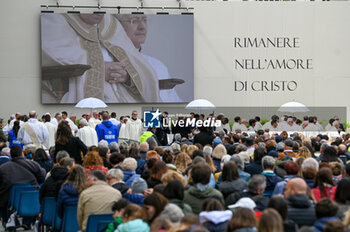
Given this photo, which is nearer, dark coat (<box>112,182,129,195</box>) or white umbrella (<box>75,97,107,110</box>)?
dark coat (<box>112,182,129,195</box>)

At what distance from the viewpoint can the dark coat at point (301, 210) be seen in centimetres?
651

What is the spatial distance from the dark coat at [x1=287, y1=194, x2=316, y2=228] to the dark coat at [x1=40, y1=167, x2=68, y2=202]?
12.8 ft

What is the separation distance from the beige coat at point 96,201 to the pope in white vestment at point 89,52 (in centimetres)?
1816

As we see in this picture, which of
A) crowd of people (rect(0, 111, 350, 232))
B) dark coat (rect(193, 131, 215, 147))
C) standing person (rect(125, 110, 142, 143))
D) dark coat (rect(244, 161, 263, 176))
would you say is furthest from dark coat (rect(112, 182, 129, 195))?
standing person (rect(125, 110, 142, 143))

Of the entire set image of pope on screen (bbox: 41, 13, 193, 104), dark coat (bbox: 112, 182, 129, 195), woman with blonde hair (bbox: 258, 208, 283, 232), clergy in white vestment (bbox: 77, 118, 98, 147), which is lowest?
dark coat (bbox: 112, 182, 129, 195)

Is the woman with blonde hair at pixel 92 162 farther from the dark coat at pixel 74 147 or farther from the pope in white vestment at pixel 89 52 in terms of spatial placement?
the pope in white vestment at pixel 89 52

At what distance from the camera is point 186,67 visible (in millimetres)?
26297

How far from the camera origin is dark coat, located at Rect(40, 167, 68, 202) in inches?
365

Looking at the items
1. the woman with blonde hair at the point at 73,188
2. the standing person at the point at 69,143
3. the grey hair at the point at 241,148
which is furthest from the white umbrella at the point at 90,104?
the woman with blonde hair at the point at 73,188

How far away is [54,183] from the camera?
927 cm

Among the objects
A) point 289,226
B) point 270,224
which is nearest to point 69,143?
point 289,226

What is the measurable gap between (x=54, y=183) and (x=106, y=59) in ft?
55.3

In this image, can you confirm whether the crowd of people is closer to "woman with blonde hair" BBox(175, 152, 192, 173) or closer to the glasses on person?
"woman with blonde hair" BBox(175, 152, 192, 173)

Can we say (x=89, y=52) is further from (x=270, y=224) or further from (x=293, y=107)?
(x=270, y=224)
